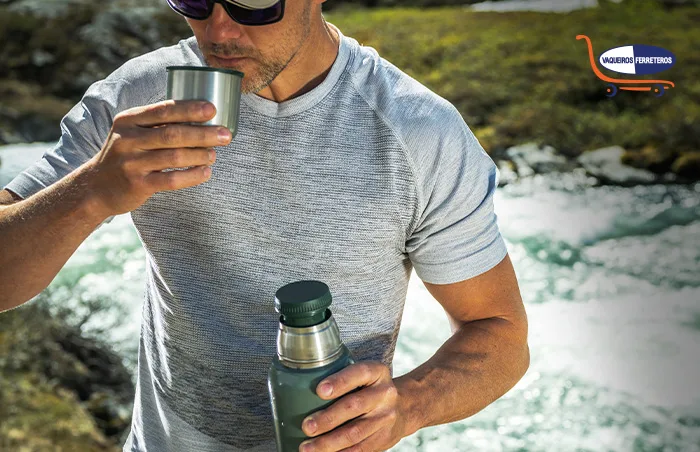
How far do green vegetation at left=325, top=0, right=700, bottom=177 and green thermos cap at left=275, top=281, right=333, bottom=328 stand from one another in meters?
7.21

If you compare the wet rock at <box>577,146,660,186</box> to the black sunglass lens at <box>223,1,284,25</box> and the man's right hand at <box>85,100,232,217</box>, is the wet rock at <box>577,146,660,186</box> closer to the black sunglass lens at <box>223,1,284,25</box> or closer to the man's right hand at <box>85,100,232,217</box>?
the black sunglass lens at <box>223,1,284,25</box>

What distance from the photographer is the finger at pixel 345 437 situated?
1.01 m

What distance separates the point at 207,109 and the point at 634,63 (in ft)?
28.8

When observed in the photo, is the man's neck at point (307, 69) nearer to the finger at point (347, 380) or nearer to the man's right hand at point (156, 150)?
the man's right hand at point (156, 150)

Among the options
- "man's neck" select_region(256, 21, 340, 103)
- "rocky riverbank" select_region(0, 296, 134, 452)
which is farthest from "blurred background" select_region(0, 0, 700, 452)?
"man's neck" select_region(256, 21, 340, 103)

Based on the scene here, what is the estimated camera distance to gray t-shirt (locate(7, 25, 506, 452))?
4.41 ft

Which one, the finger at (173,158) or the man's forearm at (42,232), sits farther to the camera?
the man's forearm at (42,232)

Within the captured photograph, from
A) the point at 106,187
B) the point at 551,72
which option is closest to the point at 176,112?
the point at 106,187

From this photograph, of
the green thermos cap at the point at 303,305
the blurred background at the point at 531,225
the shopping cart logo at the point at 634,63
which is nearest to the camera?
the green thermos cap at the point at 303,305

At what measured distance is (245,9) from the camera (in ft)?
4.24

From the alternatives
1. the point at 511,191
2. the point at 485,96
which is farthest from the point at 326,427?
the point at 485,96

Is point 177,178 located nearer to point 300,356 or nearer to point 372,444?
point 300,356

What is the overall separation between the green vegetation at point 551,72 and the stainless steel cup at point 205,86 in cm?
716

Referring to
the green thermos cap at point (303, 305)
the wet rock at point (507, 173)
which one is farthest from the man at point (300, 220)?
the wet rock at point (507, 173)
